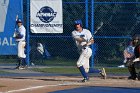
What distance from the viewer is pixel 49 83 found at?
55.6 feet

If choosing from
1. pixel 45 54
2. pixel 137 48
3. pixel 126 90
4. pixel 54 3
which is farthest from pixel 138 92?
pixel 45 54

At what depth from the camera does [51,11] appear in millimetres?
24562

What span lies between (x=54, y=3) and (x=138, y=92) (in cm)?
1075

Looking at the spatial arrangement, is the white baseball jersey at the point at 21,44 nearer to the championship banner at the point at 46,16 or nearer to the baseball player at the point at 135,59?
the championship banner at the point at 46,16

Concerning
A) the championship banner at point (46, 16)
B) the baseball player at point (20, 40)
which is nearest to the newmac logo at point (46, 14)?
the championship banner at point (46, 16)

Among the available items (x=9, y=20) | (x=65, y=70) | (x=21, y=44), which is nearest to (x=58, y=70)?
(x=65, y=70)

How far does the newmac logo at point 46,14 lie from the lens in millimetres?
24500

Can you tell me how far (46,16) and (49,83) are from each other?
26.2 feet

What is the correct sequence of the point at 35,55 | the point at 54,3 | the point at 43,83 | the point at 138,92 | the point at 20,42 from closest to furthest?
the point at 138,92 → the point at 43,83 → the point at 20,42 → the point at 54,3 → the point at 35,55

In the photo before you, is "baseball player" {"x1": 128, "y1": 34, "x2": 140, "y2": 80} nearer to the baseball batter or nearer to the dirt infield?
the dirt infield

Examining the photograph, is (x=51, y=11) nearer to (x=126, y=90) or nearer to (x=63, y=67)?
(x=63, y=67)

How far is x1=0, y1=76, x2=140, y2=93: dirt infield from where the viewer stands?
604 inches

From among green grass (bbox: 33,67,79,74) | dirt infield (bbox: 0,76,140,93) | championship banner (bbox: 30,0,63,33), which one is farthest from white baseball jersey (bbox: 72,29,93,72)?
championship banner (bbox: 30,0,63,33)

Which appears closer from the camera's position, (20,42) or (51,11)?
(20,42)
